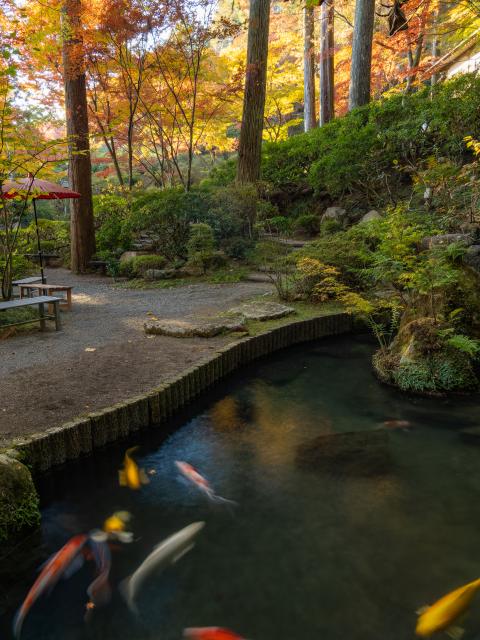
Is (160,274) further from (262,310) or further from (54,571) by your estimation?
(54,571)

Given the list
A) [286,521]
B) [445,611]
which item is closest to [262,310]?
[286,521]

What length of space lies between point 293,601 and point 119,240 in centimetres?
1050

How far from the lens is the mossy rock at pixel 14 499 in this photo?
2729 mm

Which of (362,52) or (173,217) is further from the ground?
(362,52)

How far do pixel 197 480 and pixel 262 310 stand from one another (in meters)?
3.73

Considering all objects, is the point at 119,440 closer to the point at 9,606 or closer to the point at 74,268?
the point at 9,606

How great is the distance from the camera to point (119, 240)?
1175 cm

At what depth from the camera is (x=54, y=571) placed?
2.64 meters

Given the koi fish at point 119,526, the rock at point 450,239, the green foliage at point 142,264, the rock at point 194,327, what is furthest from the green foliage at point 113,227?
the koi fish at point 119,526

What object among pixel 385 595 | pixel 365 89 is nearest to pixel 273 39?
pixel 365 89

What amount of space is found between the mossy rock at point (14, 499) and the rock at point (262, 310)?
163 inches

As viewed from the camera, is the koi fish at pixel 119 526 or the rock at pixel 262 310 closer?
the koi fish at pixel 119 526

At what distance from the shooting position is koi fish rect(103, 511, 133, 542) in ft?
9.71

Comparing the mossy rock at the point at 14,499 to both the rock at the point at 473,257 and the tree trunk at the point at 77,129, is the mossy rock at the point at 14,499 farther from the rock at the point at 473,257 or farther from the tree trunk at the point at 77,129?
the tree trunk at the point at 77,129
